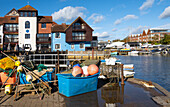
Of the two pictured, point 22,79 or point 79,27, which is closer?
point 22,79

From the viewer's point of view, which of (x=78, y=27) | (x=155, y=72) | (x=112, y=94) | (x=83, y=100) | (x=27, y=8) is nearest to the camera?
(x=83, y=100)

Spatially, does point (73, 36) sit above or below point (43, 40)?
above

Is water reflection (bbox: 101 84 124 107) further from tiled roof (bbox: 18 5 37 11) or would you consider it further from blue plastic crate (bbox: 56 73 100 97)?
tiled roof (bbox: 18 5 37 11)

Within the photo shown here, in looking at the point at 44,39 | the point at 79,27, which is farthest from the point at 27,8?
the point at 79,27

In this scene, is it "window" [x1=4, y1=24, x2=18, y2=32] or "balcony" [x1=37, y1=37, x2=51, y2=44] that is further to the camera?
"window" [x1=4, y1=24, x2=18, y2=32]

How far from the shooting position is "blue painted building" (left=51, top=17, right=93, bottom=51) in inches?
1601

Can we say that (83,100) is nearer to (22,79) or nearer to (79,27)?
(22,79)

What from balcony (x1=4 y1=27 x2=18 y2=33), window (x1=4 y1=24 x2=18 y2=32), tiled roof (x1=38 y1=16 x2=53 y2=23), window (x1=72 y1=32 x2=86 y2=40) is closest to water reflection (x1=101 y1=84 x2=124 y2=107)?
window (x1=72 y1=32 x2=86 y2=40)

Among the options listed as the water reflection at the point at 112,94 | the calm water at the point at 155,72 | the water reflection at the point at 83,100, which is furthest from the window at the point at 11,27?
the water reflection at the point at 83,100

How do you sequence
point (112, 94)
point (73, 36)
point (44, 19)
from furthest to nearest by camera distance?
1. point (44, 19)
2. point (73, 36)
3. point (112, 94)

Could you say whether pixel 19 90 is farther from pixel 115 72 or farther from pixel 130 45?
pixel 130 45

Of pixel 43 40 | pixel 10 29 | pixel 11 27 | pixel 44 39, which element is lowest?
pixel 43 40

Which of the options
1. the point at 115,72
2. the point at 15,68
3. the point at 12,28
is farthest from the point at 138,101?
the point at 12,28

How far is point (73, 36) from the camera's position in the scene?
41000 mm
